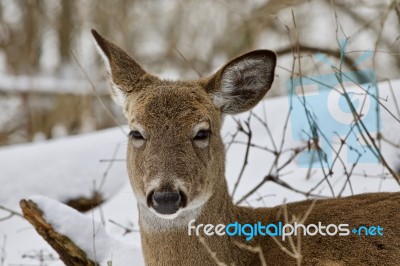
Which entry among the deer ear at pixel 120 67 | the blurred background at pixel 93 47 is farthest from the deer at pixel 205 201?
the blurred background at pixel 93 47

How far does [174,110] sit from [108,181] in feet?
11.3

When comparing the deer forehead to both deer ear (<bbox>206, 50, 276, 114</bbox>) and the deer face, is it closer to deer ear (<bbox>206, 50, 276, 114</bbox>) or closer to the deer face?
the deer face

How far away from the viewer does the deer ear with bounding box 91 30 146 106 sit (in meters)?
3.69

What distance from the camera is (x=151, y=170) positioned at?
121 inches

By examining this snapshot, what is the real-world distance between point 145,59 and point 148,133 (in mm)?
13789

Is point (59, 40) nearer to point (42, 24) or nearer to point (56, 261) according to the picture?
point (42, 24)

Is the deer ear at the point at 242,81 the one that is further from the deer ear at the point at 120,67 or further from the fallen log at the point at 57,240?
the fallen log at the point at 57,240

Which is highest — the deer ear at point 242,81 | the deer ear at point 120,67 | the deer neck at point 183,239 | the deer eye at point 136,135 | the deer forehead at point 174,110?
the deer ear at point 120,67

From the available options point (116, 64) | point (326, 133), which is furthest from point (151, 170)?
point (326, 133)

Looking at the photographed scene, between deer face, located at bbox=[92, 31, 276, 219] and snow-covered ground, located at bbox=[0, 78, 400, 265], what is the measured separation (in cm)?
84

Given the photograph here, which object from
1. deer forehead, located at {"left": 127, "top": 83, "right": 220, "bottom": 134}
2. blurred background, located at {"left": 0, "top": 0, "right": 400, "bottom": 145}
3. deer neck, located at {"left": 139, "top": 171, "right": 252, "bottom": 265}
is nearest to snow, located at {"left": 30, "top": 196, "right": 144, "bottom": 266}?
deer neck, located at {"left": 139, "top": 171, "right": 252, "bottom": 265}

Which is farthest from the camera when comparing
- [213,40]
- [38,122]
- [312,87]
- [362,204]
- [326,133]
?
[213,40]

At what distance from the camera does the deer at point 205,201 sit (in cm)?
312

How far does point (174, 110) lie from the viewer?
327 cm
